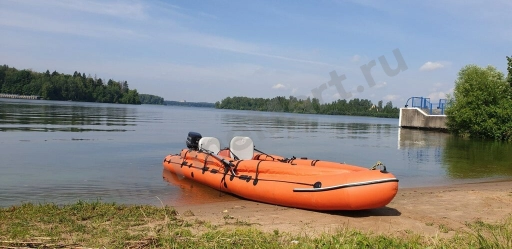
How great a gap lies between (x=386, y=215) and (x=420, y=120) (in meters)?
36.6

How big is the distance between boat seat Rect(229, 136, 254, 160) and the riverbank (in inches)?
86.4

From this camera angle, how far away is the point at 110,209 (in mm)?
7289

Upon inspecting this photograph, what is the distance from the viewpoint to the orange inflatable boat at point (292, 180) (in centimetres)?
737

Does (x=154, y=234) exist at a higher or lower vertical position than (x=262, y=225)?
higher

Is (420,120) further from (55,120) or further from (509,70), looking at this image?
(55,120)

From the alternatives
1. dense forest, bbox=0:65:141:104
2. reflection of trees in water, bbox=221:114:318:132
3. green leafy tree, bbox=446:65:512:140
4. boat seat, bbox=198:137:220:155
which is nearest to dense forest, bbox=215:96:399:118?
reflection of trees in water, bbox=221:114:318:132

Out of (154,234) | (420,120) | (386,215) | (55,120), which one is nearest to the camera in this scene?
(154,234)

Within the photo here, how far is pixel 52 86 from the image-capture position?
10106 centimetres

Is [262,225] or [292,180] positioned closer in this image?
[262,225]

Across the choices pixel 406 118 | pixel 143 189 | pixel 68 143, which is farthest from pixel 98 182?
pixel 406 118

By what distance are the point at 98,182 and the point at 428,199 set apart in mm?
8068

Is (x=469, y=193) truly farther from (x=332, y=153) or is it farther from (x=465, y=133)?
(x=465, y=133)

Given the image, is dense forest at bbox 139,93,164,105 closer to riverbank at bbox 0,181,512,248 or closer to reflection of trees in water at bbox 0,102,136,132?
reflection of trees in water at bbox 0,102,136,132

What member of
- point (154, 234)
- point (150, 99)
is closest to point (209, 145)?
point (154, 234)
